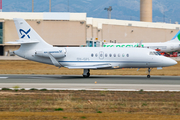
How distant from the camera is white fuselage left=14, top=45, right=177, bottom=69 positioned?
31.2 metres

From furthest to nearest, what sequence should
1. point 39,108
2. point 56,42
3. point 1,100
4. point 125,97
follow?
point 56,42 < point 125,97 < point 1,100 < point 39,108

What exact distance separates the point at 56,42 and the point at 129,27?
35965 millimetres

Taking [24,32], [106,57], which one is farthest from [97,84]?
[24,32]

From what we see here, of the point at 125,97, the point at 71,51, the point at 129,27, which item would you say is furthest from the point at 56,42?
the point at 125,97

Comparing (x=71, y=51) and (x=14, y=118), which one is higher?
(x=71, y=51)

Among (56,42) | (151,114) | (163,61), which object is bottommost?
(151,114)

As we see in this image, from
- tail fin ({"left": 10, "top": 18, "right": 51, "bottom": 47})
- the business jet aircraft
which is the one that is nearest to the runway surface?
the business jet aircraft

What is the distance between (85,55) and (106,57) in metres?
2.29

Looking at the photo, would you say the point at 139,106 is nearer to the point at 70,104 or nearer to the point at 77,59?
the point at 70,104

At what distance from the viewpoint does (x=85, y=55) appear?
31891 mm

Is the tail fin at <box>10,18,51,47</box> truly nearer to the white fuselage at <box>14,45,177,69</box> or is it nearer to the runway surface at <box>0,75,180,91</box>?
the white fuselage at <box>14,45,177,69</box>

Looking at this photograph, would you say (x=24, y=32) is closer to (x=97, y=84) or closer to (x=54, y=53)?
(x=54, y=53)

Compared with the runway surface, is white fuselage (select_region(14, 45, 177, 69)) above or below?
above

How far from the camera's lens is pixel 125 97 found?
1783 cm
